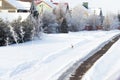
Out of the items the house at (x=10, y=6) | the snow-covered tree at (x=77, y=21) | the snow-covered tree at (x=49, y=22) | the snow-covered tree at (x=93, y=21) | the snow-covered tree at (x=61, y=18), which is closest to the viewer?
the snow-covered tree at (x=49, y=22)

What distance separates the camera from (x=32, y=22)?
121 feet

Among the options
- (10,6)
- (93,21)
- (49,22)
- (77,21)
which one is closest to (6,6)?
(10,6)

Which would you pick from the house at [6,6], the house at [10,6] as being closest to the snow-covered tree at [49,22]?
the house at [10,6]

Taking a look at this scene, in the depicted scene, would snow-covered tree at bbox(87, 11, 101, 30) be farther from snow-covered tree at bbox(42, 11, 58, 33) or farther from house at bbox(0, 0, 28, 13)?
snow-covered tree at bbox(42, 11, 58, 33)

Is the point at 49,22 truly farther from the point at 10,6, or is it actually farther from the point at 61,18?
the point at 10,6

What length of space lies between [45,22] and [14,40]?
27.3m

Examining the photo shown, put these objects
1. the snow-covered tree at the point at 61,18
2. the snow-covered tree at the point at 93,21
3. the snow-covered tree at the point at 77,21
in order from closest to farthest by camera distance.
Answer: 1. the snow-covered tree at the point at 61,18
2. the snow-covered tree at the point at 77,21
3. the snow-covered tree at the point at 93,21

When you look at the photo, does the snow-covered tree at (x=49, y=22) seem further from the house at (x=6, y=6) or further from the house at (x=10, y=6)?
the house at (x=6, y=6)

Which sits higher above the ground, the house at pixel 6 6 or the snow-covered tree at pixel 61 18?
the house at pixel 6 6

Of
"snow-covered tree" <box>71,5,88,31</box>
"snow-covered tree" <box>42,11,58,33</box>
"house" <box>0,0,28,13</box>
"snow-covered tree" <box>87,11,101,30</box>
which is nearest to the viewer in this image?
"snow-covered tree" <box>42,11,58,33</box>

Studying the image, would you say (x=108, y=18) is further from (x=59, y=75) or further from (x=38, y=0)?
(x=59, y=75)

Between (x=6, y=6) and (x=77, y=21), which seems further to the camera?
(x=77, y=21)

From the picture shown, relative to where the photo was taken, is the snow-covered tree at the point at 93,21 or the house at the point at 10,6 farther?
the snow-covered tree at the point at 93,21

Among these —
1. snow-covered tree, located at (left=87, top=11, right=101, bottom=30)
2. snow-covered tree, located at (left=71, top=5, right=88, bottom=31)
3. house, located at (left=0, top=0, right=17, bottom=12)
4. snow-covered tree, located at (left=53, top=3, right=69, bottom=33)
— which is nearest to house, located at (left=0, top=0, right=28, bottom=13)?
house, located at (left=0, top=0, right=17, bottom=12)
